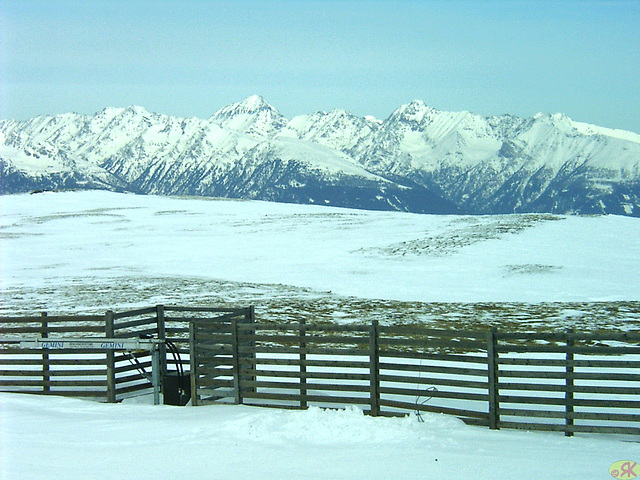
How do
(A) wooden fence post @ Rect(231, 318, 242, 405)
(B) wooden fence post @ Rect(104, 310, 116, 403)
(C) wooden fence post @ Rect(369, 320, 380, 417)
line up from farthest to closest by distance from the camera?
(B) wooden fence post @ Rect(104, 310, 116, 403) < (A) wooden fence post @ Rect(231, 318, 242, 405) < (C) wooden fence post @ Rect(369, 320, 380, 417)

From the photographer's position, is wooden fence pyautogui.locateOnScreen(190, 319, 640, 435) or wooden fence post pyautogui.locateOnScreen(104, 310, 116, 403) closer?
wooden fence pyautogui.locateOnScreen(190, 319, 640, 435)

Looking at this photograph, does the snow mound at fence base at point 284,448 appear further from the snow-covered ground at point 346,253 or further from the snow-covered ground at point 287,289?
the snow-covered ground at point 346,253

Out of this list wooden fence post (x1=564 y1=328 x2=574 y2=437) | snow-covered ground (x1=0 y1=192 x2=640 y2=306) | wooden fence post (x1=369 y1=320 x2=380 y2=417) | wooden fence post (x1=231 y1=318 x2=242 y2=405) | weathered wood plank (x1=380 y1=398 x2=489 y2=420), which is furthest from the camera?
snow-covered ground (x1=0 y1=192 x2=640 y2=306)

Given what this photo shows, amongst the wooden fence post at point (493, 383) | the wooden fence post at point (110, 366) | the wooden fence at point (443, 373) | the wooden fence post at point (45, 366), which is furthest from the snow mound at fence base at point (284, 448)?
the wooden fence post at point (45, 366)

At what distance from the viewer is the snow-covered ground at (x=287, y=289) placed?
1126cm

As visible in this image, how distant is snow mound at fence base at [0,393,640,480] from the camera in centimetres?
1077

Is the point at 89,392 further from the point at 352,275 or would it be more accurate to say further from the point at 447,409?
the point at 352,275

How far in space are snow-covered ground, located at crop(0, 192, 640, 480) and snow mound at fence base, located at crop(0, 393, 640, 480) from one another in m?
0.04

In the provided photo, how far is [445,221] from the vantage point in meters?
64.9

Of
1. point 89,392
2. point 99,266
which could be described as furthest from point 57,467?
point 99,266

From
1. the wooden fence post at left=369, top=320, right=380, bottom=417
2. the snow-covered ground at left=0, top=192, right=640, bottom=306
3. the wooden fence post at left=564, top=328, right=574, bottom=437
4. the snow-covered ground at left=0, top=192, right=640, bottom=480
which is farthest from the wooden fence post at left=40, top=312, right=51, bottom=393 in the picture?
the snow-covered ground at left=0, top=192, right=640, bottom=306

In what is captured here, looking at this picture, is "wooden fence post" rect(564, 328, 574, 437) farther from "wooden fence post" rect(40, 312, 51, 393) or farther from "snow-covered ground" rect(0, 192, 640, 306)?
"snow-covered ground" rect(0, 192, 640, 306)

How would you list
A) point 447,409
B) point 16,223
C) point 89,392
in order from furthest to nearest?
point 16,223 < point 89,392 < point 447,409

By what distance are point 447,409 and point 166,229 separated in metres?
54.6
